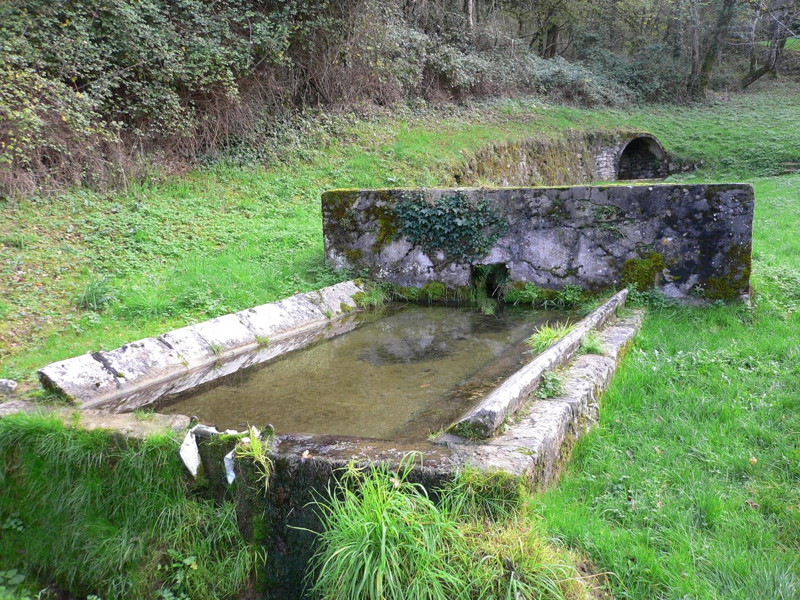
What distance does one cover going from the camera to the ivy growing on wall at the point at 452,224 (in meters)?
7.44

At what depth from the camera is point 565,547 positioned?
2.46 m

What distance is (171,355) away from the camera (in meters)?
4.88

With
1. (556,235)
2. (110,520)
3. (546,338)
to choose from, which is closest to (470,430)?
(110,520)

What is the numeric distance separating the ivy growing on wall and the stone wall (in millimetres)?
14

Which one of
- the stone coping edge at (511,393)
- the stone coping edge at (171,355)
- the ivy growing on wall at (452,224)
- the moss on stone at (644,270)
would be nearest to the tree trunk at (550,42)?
the ivy growing on wall at (452,224)

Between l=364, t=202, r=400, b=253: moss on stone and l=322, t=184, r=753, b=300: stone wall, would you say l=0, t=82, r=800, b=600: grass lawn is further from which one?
l=364, t=202, r=400, b=253: moss on stone

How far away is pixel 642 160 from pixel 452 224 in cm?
1676

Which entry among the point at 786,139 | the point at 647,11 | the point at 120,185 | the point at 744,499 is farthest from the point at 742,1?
the point at 744,499

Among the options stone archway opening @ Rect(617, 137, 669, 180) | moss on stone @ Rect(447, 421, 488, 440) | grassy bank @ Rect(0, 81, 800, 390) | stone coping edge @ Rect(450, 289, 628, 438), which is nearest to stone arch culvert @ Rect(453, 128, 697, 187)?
stone archway opening @ Rect(617, 137, 669, 180)

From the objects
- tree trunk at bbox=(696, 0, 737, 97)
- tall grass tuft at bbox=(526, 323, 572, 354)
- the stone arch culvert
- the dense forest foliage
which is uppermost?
tree trunk at bbox=(696, 0, 737, 97)

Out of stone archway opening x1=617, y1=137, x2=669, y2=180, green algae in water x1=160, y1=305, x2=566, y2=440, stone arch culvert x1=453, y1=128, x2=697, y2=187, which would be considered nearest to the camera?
green algae in water x1=160, y1=305, x2=566, y2=440

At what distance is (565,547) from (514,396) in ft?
3.35

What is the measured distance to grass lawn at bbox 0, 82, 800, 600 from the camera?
2529mm

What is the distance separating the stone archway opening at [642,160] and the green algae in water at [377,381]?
16.5 m
